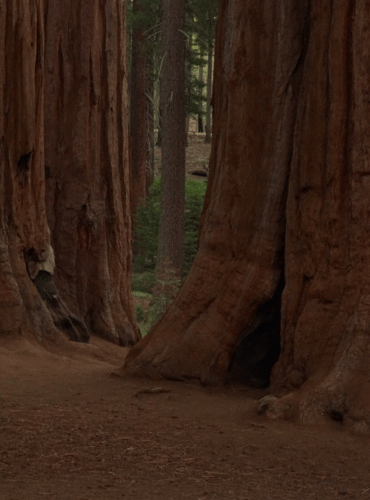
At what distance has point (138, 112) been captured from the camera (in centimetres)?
2447

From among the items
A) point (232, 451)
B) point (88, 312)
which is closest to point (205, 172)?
point (88, 312)

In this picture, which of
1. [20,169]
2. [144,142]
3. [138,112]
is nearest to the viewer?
[20,169]

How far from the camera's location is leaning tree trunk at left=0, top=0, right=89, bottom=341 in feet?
29.5

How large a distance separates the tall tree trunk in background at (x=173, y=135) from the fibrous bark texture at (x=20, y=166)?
863 centimetres

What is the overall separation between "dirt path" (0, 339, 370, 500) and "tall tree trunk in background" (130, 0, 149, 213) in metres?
18.1

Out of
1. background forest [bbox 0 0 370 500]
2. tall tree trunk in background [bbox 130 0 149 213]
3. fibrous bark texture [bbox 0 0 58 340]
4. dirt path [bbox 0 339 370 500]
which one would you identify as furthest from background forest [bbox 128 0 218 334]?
dirt path [bbox 0 339 370 500]

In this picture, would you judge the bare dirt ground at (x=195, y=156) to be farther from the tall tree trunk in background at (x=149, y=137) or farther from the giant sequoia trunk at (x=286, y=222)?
the giant sequoia trunk at (x=286, y=222)

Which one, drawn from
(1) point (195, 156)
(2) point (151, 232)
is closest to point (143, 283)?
(2) point (151, 232)

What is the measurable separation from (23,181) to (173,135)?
31.6 feet

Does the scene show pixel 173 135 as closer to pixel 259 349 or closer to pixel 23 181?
pixel 23 181

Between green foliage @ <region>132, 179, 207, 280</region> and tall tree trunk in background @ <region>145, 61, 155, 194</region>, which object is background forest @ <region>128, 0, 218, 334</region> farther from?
tall tree trunk in background @ <region>145, 61, 155, 194</region>

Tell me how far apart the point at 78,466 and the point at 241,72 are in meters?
3.83

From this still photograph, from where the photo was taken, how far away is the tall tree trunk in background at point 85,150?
11398mm

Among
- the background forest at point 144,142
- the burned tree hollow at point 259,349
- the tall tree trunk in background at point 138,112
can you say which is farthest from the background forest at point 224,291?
the tall tree trunk in background at point 138,112
